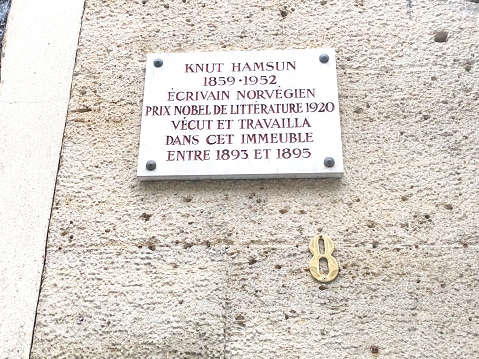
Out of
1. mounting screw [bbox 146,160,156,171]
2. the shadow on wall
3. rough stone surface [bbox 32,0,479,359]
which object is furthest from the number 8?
the shadow on wall

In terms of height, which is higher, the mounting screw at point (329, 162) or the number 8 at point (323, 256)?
the mounting screw at point (329, 162)

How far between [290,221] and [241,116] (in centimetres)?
56

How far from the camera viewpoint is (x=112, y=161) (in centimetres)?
244

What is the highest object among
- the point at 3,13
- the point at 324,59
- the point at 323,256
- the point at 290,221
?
the point at 3,13

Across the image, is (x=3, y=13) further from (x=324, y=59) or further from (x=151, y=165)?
(x=324, y=59)

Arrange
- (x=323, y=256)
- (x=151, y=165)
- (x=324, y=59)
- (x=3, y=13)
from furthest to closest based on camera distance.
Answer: (x=3, y=13) < (x=324, y=59) < (x=151, y=165) < (x=323, y=256)

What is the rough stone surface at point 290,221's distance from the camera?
2.09 metres

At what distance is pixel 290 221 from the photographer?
7.43ft

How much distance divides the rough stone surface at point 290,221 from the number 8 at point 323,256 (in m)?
0.03

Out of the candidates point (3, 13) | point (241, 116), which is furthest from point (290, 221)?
point (3, 13)

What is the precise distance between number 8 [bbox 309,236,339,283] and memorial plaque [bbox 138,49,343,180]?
31 centimetres

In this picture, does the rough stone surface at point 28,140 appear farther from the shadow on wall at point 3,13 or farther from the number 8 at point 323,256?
the number 8 at point 323,256

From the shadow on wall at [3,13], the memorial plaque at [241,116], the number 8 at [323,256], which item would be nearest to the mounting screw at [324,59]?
the memorial plaque at [241,116]

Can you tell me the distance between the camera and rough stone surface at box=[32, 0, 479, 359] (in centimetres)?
209
